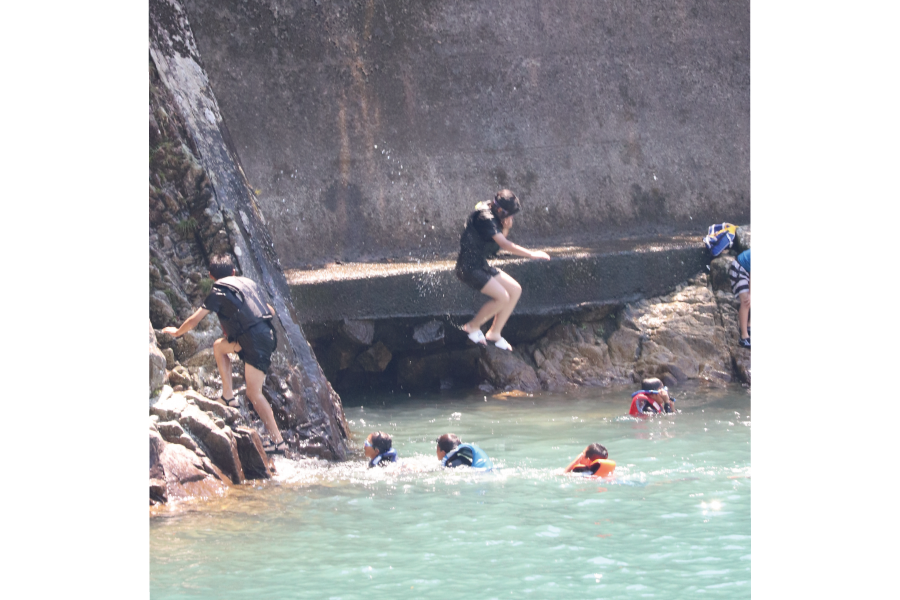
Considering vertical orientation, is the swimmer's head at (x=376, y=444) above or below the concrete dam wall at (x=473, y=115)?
below

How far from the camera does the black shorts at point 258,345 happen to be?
8109mm

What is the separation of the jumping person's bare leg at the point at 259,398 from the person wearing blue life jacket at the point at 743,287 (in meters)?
6.53

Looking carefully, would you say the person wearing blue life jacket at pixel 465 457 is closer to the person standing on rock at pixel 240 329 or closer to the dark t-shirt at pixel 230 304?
the person standing on rock at pixel 240 329

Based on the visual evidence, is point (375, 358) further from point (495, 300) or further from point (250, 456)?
point (250, 456)

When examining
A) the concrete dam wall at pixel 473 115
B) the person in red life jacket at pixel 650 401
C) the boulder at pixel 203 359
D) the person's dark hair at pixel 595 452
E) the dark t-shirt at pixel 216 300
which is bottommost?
the person in red life jacket at pixel 650 401

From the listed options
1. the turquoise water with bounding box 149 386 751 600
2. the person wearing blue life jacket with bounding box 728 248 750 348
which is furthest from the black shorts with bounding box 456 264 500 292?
the person wearing blue life jacket with bounding box 728 248 750 348

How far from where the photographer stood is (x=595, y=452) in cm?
762

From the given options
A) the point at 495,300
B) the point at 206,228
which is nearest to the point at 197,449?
the point at 206,228

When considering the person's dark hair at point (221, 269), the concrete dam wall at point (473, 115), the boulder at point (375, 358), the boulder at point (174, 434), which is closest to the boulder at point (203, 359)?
the person's dark hair at point (221, 269)

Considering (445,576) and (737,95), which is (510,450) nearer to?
(445,576)

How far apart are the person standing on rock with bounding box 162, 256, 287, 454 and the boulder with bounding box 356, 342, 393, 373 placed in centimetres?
394

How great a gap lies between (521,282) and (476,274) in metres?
2.65

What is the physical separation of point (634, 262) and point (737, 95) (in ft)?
14.4

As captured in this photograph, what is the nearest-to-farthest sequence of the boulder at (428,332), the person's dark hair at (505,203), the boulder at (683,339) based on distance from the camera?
the person's dark hair at (505,203) → the boulder at (428,332) → the boulder at (683,339)
